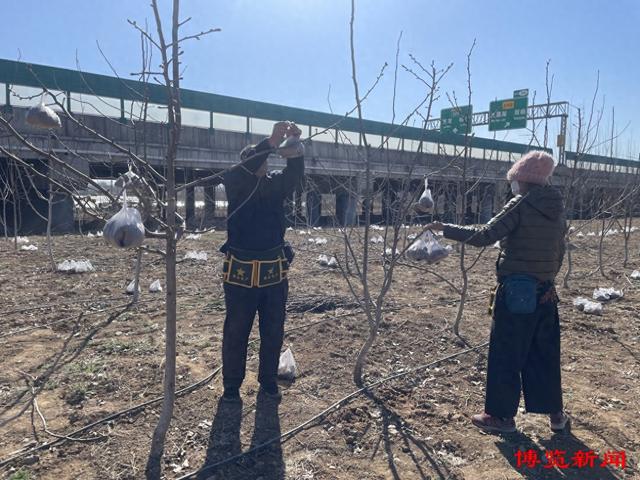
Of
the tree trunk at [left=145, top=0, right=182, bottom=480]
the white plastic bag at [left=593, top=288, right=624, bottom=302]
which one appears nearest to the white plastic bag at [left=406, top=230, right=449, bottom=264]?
the tree trunk at [left=145, top=0, right=182, bottom=480]

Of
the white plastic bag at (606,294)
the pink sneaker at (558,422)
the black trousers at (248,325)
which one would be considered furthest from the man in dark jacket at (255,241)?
the white plastic bag at (606,294)

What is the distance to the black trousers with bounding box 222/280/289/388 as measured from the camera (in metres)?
2.74

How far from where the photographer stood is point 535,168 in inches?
98.5

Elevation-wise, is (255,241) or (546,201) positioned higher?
(546,201)

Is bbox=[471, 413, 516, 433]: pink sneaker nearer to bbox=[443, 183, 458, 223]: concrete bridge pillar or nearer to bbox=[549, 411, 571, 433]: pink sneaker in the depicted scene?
bbox=[549, 411, 571, 433]: pink sneaker

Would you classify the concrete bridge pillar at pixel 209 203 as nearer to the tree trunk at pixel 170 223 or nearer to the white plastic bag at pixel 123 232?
the tree trunk at pixel 170 223

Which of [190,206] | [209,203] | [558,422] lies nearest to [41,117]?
[558,422]

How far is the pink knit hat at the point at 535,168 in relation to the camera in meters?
2.50

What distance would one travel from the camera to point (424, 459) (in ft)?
8.08

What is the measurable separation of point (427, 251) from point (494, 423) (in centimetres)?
119

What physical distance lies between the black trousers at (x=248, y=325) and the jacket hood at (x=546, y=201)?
1451 millimetres

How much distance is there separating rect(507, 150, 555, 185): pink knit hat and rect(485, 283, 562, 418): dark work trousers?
573mm

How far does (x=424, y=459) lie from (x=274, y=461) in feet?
2.53

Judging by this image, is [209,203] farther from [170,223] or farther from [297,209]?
[170,223]
